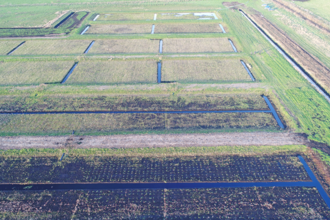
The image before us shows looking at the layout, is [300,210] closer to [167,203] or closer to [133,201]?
[167,203]

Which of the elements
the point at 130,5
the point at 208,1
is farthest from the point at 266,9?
the point at 130,5

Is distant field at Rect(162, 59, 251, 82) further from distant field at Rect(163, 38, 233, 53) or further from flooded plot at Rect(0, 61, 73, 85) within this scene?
flooded plot at Rect(0, 61, 73, 85)

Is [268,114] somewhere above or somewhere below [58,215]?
above

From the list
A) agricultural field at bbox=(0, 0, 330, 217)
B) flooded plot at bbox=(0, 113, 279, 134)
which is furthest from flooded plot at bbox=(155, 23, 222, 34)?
flooded plot at bbox=(0, 113, 279, 134)

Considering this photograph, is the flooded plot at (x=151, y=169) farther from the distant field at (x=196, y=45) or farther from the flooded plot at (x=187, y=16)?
the flooded plot at (x=187, y=16)

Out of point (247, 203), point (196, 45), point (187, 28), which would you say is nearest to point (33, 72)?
point (196, 45)

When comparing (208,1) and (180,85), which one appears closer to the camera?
(180,85)

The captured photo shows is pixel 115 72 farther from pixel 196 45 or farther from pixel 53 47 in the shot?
pixel 196 45
